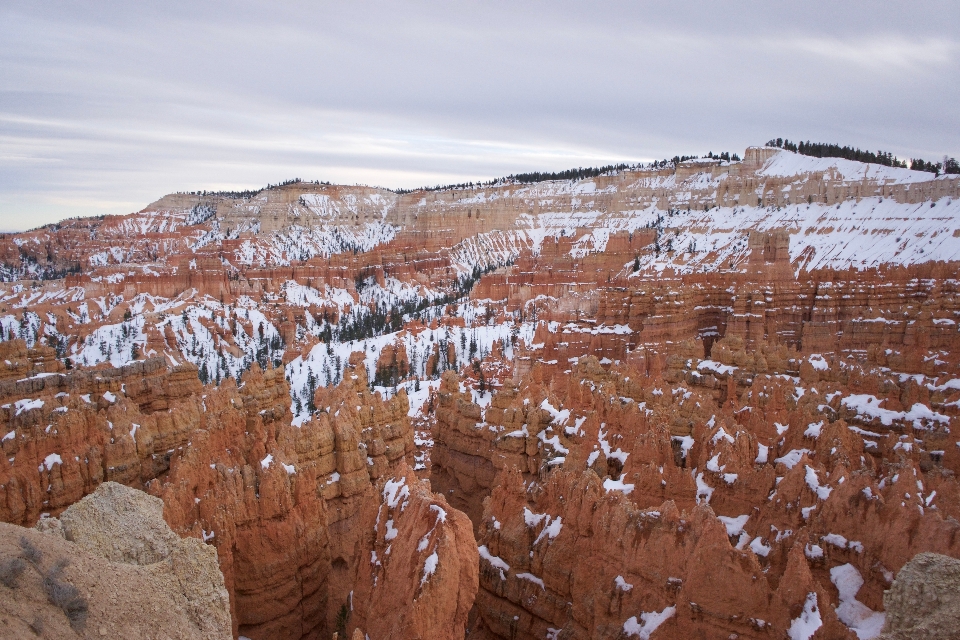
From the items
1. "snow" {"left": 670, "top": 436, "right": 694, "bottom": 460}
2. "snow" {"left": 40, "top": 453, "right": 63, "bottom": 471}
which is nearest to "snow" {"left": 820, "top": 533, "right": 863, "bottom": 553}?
"snow" {"left": 670, "top": 436, "right": 694, "bottom": 460}

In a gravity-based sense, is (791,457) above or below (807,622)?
below

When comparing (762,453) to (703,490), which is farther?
(762,453)

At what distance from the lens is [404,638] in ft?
26.6

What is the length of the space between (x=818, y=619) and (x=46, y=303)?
99.0 meters

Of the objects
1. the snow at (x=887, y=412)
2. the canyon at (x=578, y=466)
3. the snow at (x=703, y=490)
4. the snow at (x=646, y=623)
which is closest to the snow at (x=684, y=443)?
the canyon at (x=578, y=466)

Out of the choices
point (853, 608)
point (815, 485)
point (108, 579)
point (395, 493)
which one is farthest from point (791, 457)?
point (108, 579)

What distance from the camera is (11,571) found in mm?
4840

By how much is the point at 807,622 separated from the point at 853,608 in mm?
1867

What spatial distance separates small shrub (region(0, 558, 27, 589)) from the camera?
480 cm

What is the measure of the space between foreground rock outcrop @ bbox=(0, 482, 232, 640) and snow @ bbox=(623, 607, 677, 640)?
22.3 feet

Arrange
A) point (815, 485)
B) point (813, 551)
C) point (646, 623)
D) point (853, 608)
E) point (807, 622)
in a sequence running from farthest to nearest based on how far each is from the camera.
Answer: point (815, 485) < point (813, 551) < point (646, 623) < point (853, 608) < point (807, 622)

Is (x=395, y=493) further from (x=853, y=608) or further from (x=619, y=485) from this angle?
(x=853, y=608)

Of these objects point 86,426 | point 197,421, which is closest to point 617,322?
point 197,421

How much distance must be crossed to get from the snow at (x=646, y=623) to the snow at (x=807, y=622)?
1762 millimetres
